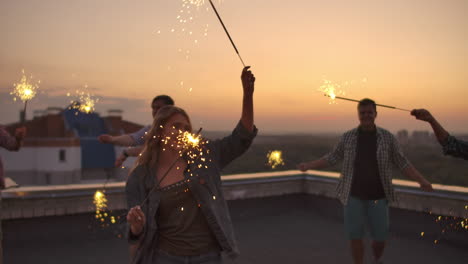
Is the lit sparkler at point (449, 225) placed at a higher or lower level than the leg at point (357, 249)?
higher

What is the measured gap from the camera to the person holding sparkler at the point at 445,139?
2.75 metres

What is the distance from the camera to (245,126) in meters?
2.51

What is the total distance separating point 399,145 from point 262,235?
101 inches

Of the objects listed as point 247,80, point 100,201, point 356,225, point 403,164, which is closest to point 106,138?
point 100,201

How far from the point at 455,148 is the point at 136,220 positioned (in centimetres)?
215

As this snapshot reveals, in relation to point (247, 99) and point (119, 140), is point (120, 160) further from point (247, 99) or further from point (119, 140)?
point (247, 99)

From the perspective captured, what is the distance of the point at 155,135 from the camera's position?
2.58 meters

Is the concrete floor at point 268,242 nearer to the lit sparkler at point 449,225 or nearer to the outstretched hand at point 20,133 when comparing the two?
the lit sparkler at point 449,225

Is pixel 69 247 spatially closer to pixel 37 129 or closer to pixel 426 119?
pixel 426 119

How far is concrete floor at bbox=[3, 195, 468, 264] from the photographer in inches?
208

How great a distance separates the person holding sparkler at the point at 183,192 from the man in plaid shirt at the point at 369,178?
265cm

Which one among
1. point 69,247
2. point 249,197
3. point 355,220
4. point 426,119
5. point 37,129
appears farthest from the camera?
point 37,129

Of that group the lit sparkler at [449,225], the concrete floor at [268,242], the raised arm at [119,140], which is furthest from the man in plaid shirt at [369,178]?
the raised arm at [119,140]

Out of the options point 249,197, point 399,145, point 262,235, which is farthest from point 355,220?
point 249,197
